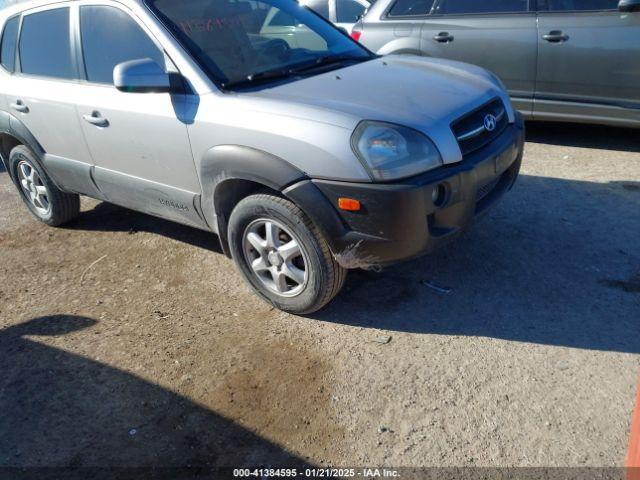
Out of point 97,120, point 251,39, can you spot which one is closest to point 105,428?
point 97,120

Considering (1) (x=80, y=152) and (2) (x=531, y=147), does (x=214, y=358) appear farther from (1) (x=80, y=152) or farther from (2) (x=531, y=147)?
(2) (x=531, y=147)

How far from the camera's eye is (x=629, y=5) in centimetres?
532

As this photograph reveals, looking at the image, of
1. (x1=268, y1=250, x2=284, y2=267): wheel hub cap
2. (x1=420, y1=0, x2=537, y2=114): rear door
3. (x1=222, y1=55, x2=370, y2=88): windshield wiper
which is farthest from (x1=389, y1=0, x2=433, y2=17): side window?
(x1=268, y1=250, x2=284, y2=267): wheel hub cap

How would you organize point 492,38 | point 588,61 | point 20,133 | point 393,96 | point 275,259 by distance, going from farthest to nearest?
point 492,38
point 588,61
point 20,133
point 275,259
point 393,96

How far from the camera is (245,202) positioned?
343cm

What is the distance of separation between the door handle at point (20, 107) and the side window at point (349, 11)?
17.5ft

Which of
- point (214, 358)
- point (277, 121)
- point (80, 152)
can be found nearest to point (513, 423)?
point (214, 358)

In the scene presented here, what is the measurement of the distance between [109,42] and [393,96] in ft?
6.45

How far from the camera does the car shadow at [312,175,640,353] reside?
130 inches

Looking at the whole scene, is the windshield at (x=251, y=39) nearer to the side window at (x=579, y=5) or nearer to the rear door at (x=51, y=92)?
the rear door at (x=51, y=92)

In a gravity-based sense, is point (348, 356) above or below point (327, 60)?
below

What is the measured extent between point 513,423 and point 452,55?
4.60 metres

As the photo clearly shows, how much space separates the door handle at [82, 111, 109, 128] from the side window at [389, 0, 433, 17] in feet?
12.7

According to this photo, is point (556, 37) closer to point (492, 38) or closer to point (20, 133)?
point (492, 38)
